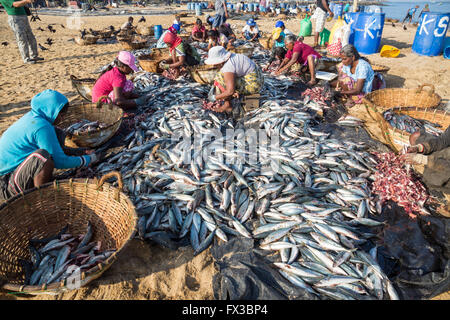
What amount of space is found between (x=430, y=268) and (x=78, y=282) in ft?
10.9

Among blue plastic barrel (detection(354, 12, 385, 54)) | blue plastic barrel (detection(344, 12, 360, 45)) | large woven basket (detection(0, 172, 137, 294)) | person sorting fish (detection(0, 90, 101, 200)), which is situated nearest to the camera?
large woven basket (detection(0, 172, 137, 294))

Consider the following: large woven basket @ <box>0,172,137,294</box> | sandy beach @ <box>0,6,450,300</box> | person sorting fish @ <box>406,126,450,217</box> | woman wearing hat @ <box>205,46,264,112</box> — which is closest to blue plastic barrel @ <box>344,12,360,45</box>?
sandy beach @ <box>0,6,450,300</box>

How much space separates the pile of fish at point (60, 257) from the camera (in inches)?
96.4

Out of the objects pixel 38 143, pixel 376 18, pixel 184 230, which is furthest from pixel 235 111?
pixel 376 18

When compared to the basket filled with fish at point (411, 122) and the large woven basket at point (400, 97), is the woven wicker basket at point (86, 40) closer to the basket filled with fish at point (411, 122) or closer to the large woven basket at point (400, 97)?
the large woven basket at point (400, 97)

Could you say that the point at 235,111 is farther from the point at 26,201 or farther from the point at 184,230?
the point at 26,201

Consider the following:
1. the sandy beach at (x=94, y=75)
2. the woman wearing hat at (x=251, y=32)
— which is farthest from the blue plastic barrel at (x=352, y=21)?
the woman wearing hat at (x=251, y=32)

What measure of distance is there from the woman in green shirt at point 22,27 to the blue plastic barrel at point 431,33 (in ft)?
45.8

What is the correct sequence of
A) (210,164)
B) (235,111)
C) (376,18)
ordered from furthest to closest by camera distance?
(376,18)
(235,111)
(210,164)

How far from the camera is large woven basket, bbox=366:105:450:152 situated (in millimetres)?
3996

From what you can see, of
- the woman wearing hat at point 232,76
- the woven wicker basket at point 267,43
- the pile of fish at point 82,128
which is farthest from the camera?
the woven wicker basket at point 267,43

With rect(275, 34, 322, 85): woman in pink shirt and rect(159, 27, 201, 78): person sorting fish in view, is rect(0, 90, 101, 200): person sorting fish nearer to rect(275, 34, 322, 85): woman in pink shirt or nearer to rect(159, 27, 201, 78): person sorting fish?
rect(159, 27, 201, 78): person sorting fish

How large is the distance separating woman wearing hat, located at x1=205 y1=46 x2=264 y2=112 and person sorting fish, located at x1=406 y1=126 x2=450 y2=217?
319 centimetres

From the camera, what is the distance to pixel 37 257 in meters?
2.64
